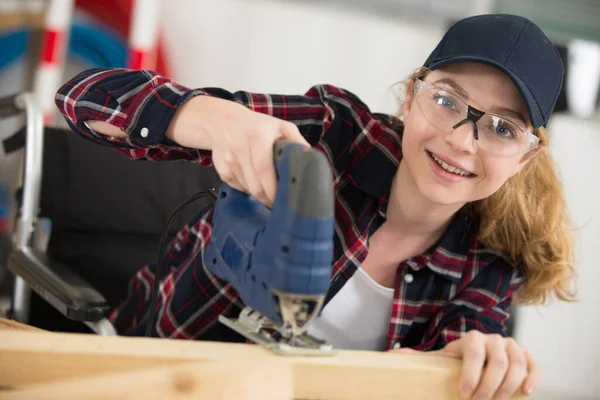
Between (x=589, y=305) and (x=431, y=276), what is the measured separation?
5.85 feet

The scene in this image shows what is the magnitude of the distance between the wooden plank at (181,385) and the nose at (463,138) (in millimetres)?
528

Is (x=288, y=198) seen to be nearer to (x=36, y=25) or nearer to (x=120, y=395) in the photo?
(x=120, y=395)

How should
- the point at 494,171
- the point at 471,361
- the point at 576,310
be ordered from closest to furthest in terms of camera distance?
the point at 471,361 < the point at 494,171 < the point at 576,310

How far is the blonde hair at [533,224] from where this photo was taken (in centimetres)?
140

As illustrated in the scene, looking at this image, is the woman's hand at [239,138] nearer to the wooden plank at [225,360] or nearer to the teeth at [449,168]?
the wooden plank at [225,360]

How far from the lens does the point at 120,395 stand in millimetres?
726

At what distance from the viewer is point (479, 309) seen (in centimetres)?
141

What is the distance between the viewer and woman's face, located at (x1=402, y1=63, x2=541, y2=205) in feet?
3.81

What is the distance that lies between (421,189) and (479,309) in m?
0.32

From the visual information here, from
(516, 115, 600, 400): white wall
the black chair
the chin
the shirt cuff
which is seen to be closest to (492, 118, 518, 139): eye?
the chin

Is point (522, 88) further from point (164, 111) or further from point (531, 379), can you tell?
point (164, 111)

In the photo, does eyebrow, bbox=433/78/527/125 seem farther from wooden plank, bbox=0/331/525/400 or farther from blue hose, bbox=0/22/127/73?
blue hose, bbox=0/22/127/73

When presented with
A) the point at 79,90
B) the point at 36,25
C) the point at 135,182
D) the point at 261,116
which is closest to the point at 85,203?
the point at 135,182

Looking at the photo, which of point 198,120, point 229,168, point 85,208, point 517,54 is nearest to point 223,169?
point 229,168
